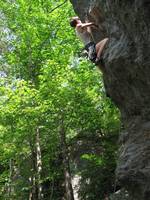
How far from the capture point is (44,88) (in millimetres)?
17000

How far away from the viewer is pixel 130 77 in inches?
371

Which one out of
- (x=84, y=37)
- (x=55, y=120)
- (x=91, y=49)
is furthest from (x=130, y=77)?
(x=55, y=120)

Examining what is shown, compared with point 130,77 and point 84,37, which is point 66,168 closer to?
point 84,37

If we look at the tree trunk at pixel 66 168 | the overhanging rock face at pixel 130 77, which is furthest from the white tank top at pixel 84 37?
the tree trunk at pixel 66 168

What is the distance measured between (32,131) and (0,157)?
325cm

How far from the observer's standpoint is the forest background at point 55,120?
664 inches

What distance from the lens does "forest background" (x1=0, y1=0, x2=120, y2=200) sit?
1686 cm

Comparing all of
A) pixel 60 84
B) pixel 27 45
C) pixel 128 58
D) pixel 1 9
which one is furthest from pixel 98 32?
pixel 1 9

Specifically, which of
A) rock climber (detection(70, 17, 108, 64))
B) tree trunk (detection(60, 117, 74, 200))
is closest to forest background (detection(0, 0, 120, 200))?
tree trunk (detection(60, 117, 74, 200))

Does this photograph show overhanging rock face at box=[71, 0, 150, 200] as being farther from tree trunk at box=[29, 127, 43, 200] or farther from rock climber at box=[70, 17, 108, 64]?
tree trunk at box=[29, 127, 43, 200]

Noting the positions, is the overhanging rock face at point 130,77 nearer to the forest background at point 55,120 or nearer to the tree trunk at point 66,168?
the forest background at point 55,120

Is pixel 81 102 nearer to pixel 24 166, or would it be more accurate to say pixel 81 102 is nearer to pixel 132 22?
pixel 24 166

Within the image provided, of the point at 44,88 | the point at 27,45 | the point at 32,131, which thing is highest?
the point at 27,45

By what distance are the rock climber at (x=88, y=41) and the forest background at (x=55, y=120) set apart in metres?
6.46
